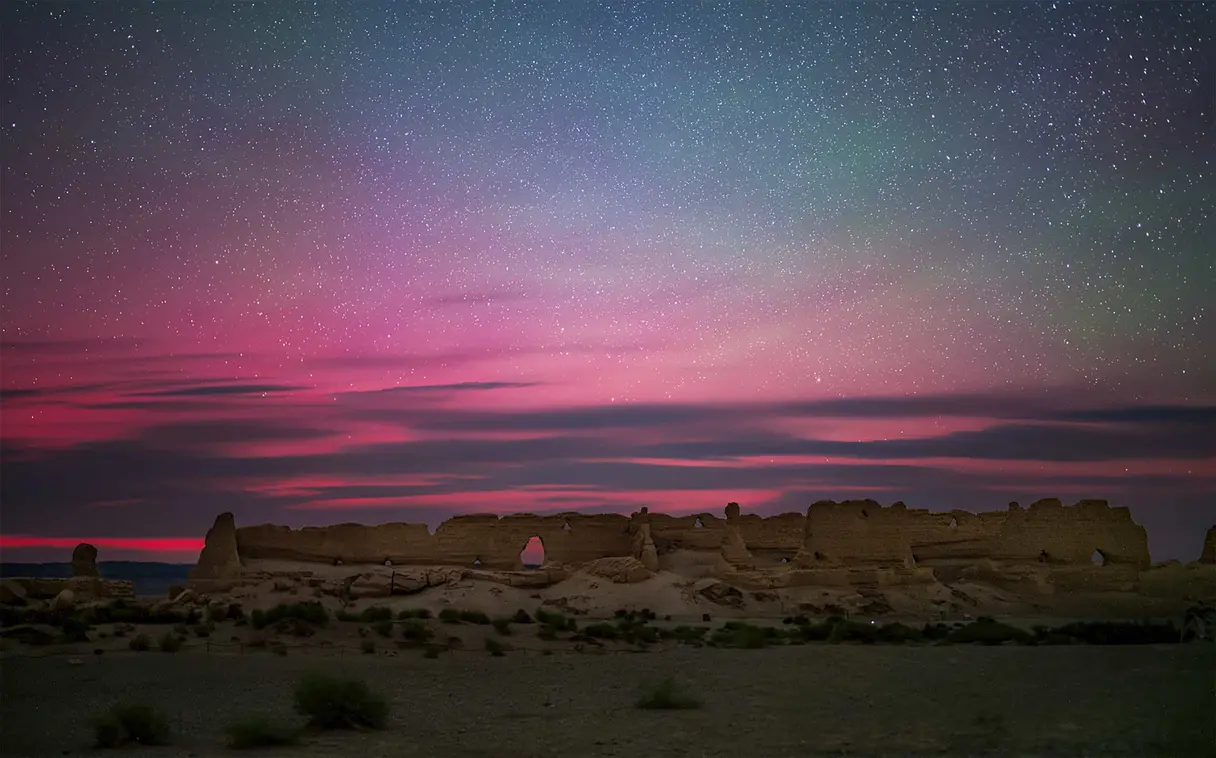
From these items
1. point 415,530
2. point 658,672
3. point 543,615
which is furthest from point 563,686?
point 415,530

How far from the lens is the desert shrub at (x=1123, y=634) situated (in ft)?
87.4

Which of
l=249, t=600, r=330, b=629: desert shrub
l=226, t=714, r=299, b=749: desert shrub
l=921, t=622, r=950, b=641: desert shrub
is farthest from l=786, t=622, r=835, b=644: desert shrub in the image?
l=226, t=714, r=299, b=749: desert shrub

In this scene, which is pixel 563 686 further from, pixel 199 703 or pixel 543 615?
pixel 543 615

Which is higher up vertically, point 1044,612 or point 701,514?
point 701,514

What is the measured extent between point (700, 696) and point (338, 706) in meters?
5.70

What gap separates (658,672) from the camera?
21.2 m

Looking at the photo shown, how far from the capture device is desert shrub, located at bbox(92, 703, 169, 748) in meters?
14.2

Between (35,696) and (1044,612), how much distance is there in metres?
33.5

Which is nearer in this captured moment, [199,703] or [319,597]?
[199,703]

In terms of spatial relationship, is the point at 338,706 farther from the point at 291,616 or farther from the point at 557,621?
the point at 557,621

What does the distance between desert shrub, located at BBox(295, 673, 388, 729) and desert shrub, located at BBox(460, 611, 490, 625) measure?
16.2 meters

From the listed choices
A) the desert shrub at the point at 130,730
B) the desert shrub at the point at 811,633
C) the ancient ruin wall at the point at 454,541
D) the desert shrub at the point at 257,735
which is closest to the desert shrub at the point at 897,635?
the desert shrub at the point at 811,633

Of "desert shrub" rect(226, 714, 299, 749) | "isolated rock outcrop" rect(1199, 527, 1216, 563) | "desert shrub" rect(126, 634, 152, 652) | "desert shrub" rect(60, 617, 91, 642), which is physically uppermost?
"desert shrub" rect(226, 714, 299, 749)

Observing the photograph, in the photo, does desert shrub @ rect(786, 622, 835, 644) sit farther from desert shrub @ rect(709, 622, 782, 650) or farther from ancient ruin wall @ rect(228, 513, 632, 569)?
ancient ruin wall @ rect(228, 513, 632, 569)
